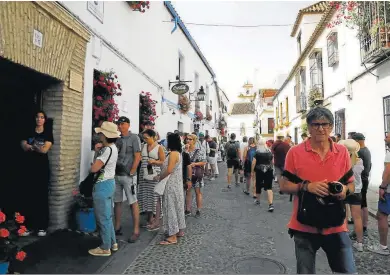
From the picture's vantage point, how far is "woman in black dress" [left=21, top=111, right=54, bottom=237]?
14.6 ft

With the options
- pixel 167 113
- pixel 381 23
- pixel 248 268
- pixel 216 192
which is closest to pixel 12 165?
pixel 248 268

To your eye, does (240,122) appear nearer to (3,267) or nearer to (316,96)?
(316,96)

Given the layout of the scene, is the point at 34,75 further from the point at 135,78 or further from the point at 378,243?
the point at 378,243

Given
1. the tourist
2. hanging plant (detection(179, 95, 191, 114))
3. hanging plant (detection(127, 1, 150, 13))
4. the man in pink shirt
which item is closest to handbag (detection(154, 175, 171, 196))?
the tourist

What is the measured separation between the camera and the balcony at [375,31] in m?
7.63

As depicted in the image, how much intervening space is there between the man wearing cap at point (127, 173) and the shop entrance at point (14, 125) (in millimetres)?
1449

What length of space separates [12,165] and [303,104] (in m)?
15.3

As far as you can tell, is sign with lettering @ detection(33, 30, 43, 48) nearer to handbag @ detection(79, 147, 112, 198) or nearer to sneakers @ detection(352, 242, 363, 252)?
handbag @ detection(79, 147, 112, 198)

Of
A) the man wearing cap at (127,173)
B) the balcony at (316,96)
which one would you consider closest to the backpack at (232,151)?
the man wearing cap at (127,173)

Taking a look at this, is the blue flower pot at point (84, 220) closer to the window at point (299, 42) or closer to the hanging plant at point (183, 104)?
the hanging plant at point (183, 104)

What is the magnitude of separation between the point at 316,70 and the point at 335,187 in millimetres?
14484

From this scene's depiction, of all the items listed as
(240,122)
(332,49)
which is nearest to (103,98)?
(332,49)

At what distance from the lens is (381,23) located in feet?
25.2

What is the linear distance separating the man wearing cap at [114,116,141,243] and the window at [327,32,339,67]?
9.92 meters
